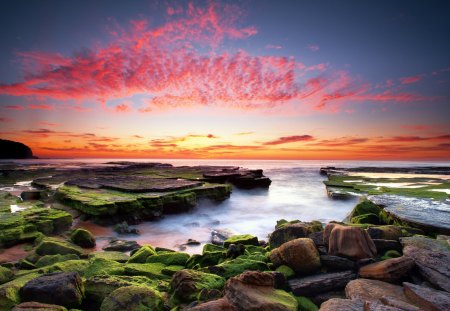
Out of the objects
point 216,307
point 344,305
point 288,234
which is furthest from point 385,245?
point 216,307

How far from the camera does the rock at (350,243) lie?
4184 millimetres

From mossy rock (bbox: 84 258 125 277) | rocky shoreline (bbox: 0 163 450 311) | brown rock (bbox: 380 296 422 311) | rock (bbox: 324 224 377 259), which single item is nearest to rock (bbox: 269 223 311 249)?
rocky shoreline (bbox: 0 163 450 311)

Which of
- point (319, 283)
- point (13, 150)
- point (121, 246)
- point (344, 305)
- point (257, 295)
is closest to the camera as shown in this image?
point (344, 305)

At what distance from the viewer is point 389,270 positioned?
3.65 meters

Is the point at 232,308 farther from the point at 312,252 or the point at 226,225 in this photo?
the point at 226,225

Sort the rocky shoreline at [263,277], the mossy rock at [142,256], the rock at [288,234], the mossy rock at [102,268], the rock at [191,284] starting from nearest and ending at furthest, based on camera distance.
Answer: the rocky shoreline at [263,277], the rock at [191,284], the mossy rock at [102,268], the mossy rock at [142,256], the rock at [288,234]

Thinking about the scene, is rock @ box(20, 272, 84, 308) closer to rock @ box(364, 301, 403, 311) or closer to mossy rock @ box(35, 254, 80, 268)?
mossy rock @ box(35, 254, 80, 268)

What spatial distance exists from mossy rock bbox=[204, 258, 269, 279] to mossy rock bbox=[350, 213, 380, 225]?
3.78 metres

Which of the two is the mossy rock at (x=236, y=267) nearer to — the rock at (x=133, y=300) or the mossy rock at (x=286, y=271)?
the mossy rock at (x=286, y=271)

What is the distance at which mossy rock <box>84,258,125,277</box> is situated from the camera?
4.44m

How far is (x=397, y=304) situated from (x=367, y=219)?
188 inches

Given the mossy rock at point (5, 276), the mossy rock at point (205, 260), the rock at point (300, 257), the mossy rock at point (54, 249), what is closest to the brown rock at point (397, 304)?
the rock at point (300, 257)

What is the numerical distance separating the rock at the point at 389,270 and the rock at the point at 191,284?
6.38 feet

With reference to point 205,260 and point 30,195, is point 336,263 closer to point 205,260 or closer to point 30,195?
point 205,260
